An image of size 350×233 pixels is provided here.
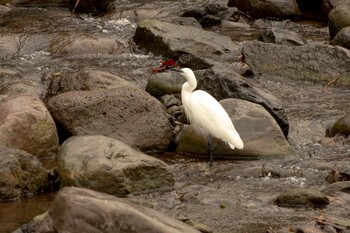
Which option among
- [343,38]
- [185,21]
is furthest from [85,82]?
[185,21]

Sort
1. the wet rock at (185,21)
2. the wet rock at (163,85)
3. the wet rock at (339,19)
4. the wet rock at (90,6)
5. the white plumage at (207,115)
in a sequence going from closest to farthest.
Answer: the white plumage at (207,115)
the wet rock at (163,85)
the wet rock at (339,19)
the wet rock at (185,21)
the wet rock at (90,6)

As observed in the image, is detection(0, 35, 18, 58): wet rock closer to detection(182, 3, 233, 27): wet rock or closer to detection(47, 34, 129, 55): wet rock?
detection(47, 34, 129, 55): wet rock

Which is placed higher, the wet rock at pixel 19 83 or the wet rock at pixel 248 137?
the wet rock at pixel 248 137

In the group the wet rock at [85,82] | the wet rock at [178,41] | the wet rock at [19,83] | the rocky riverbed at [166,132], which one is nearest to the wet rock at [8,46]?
the rocky riverbed at [166,132]

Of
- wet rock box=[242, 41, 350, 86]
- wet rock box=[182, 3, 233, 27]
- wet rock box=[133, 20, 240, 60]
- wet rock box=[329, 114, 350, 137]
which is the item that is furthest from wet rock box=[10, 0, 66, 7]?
wet rock box=[329, 114, 350, 137]

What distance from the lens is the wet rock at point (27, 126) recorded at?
8.91m

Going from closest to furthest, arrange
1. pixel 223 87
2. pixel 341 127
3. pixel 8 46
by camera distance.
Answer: pixel 341 127 → pixel 223 87 → pixel 8 46

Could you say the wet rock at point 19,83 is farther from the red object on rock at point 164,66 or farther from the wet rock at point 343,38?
the wet rock at point 343,38

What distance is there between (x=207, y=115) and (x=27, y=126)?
1965mm

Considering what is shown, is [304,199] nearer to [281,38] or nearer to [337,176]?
[337,176]

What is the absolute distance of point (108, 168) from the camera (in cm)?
774

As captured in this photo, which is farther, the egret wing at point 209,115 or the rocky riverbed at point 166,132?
the egret wing at point 209,115

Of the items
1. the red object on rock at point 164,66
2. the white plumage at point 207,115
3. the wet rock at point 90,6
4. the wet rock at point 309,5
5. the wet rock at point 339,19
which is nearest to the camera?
the white plumage at point 207,115

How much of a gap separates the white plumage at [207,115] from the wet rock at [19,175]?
217 centimetres
